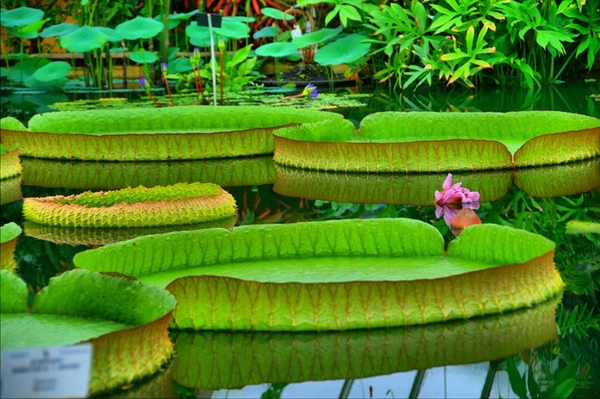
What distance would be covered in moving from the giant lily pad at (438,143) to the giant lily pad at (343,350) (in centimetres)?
198

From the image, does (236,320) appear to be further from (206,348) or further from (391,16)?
(391,16)

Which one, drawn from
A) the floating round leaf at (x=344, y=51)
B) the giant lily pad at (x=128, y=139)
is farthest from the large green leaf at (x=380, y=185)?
the floating round leaf at (x=344, y=51)

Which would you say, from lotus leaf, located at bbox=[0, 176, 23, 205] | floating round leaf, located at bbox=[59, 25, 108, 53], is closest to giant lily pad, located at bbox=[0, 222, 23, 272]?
lotus leaf, located at bbox=[0, 176, 23, 205]

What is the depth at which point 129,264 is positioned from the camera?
7.57 ft

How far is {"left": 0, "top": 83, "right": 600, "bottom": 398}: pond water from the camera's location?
1870 mm

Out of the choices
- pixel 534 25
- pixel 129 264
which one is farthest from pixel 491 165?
pixel 534 25

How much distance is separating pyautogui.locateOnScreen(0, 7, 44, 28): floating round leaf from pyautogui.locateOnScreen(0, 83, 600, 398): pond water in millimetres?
4512

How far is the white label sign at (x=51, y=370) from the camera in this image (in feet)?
Result: 3.32

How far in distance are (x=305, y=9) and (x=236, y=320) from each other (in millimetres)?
8084

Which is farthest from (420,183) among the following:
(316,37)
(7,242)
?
(316,37)

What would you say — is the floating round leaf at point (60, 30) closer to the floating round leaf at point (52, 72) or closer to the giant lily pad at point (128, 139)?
the floating round leaf at point (52, 72)

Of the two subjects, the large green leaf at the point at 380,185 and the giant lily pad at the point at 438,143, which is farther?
the giant lily pad at the point at 438,143

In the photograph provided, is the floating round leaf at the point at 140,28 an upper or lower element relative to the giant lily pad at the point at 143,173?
upper

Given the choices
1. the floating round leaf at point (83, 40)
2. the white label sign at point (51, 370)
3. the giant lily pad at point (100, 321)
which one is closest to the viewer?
the white label sign at point (51, 370)
